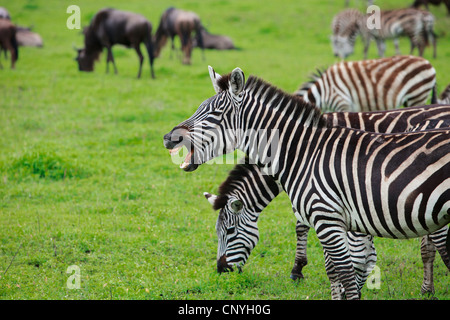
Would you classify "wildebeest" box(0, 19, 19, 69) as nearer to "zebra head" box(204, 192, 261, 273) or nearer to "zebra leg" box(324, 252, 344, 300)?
"zebra head" box(204, 192, 261, 273)

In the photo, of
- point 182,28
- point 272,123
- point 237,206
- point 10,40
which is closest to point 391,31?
point 182,28

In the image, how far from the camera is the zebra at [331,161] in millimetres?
4688

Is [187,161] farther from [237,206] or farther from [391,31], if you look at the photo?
[391,31]

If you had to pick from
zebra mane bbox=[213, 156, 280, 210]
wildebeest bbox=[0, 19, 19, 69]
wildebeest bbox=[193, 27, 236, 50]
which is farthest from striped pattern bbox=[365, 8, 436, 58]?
zebra mane bbox=[213, 156, 280, 210]

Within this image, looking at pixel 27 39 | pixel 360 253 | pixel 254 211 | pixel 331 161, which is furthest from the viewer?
pixel 27 39

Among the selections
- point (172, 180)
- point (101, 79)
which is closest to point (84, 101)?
point (101, 79)

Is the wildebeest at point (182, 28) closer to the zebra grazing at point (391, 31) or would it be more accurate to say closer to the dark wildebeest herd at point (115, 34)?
the dark wildebeest herd at point (115, 34)

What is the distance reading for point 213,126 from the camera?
5.45 metres

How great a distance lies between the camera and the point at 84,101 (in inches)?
566

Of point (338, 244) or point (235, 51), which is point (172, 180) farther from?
point (235, 51)

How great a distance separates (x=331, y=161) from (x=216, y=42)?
64.8 ft

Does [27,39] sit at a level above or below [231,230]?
above

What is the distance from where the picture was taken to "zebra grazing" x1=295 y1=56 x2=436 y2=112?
10.7 m

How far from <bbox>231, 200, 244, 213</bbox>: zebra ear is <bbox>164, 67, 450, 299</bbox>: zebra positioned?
79 centimetres
